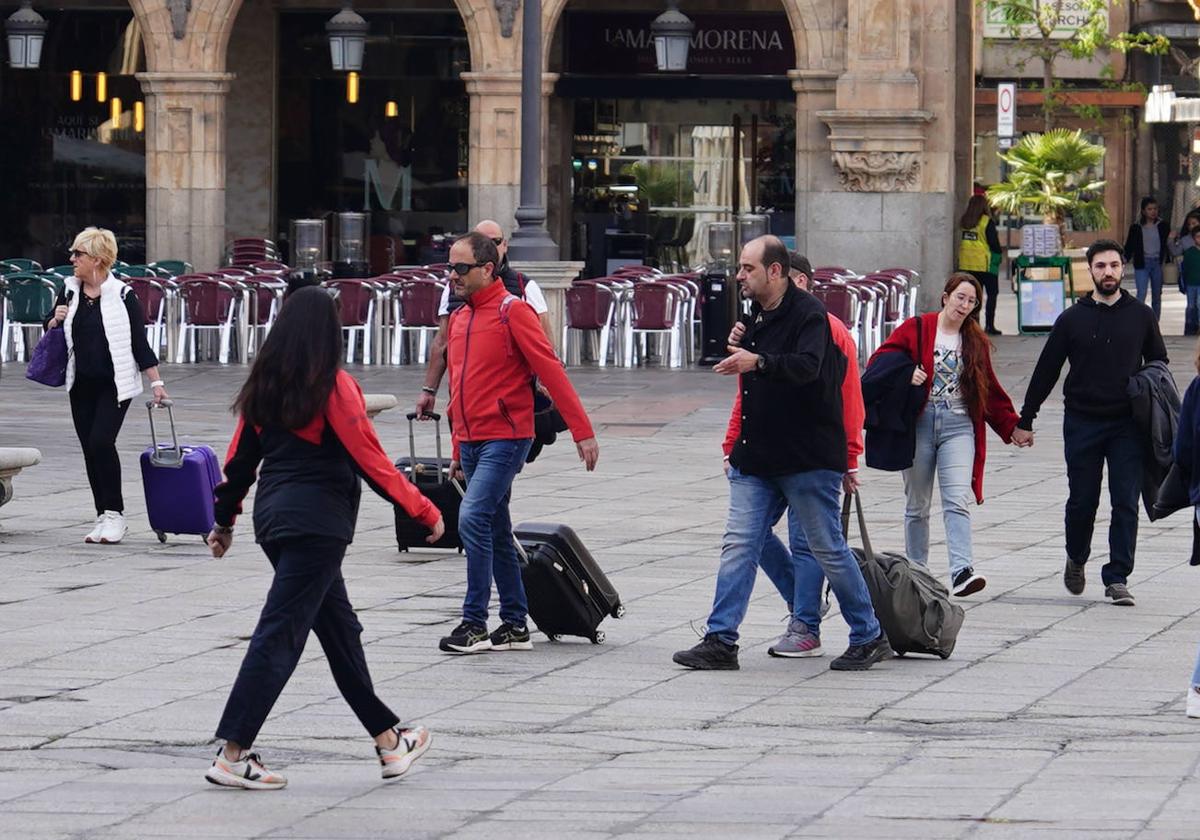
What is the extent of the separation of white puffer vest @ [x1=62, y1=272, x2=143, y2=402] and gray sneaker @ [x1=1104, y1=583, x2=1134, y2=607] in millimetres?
5045

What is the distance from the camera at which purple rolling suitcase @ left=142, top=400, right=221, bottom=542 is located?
492 inches

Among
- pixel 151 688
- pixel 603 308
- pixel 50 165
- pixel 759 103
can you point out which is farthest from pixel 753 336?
pixel 50 165

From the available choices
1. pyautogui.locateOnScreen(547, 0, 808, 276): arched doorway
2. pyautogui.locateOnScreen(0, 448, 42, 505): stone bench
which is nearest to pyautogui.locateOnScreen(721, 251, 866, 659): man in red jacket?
pyautogui.locateOnScreen(0, 448, 42, 505): stone bench

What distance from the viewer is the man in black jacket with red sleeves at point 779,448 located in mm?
8977

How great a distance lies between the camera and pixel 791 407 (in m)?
9.00

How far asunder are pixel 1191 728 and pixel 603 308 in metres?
16.2

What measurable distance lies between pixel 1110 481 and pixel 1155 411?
1.54 ft

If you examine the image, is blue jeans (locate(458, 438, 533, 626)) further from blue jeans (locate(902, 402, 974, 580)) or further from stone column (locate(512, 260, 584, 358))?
stone column (locate(512, 260, 584, 358))

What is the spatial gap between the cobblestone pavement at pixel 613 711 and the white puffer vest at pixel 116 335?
841 mm

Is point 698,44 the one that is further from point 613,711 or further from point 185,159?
point 613,711

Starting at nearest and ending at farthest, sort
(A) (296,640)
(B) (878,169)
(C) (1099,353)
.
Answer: (A) (296,640)
(C) (1099,353)
(B) (878,169)

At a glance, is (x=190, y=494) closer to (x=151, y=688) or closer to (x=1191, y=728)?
(x=151, y=688)

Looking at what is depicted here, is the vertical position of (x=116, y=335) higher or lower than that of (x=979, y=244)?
lower

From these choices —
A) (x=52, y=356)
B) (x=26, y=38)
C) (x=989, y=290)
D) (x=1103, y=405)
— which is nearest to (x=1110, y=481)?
(x=1103, y=405)
